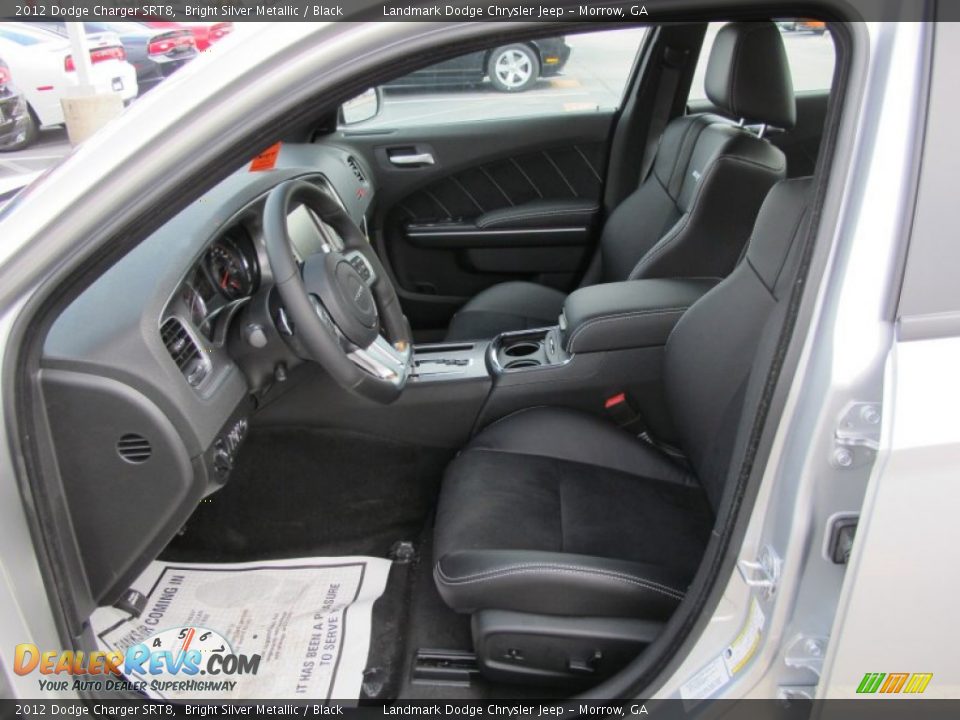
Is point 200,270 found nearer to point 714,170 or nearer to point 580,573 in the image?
point 580,573

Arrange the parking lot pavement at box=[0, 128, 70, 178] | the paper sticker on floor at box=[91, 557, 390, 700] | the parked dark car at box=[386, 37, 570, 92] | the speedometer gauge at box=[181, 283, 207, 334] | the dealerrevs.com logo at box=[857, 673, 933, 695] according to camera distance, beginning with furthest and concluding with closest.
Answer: the parked dark car at box=[386, 37, 570, 92], the parking lot pavement at box=[0, 128, 70, 178], the paper sticker on floor at box=[91, 557, 390, 700], the speedometer gauge at box=[181, 283, 207, 334], the dealerrevs.com logo at box=[857, 673, 933, 695]

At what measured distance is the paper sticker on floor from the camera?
146cm

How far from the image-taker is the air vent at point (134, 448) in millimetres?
1173

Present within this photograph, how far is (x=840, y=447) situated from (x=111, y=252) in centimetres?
88

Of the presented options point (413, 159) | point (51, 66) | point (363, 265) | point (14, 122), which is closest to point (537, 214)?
point (413, 159)

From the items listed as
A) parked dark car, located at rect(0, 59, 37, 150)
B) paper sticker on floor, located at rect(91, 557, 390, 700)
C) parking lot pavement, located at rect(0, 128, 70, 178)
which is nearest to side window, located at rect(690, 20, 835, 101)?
paper sticker on floor, located at rect(91, 557, 390, 700)

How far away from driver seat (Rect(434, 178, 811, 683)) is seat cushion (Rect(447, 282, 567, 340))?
2.02 feet

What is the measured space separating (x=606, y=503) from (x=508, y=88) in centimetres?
211

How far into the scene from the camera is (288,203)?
142cm

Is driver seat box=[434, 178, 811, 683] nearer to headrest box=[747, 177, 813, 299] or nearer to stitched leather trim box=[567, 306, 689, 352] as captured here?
headrest box=[747, 177, 813, 299]

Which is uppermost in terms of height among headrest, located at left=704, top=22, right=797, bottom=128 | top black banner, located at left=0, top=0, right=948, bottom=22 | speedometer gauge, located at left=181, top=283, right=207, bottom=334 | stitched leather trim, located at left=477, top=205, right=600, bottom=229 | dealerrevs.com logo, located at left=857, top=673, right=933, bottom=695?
top black banner, located at left=0, top=0, right=948, bottom=22

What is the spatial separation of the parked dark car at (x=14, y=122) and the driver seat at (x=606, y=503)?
217 cm

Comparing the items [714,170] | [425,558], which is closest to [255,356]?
[425,558]

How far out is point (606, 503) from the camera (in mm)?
1529
